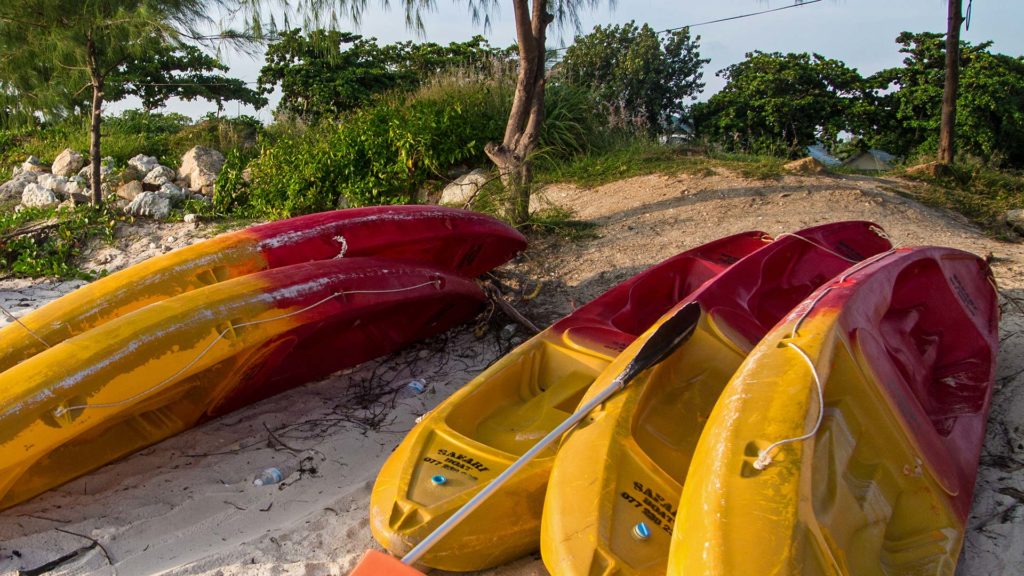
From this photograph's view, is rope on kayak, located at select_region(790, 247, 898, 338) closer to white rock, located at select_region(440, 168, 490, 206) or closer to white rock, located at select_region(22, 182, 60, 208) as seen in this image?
white rock, located at select_region(440, 168, 490, 206)

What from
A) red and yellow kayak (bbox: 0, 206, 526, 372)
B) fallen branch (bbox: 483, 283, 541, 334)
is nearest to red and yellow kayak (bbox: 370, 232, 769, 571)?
fallen branch (bbox: 483, 283, 541, 334)

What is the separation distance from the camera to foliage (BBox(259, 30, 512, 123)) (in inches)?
531

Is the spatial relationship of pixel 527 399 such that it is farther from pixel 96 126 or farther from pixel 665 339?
pixel 96 126

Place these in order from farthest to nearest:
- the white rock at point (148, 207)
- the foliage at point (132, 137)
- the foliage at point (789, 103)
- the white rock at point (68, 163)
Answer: the foliage at point (789, 103), the foliage at point (132, 137), the white rock at point (68, 163), the white rock at point (148, 207)

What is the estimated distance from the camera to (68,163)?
9.93 m

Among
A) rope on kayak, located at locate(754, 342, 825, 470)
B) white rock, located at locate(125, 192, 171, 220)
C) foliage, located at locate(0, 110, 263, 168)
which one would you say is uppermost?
foliage, located at locate(0, 110, 263, 168)

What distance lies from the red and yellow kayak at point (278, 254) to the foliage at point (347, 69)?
25.5ft

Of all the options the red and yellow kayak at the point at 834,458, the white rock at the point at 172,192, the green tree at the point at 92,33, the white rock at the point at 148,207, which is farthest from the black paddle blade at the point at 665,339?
the white rock at the point at 172,192

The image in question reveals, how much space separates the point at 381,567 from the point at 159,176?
27.3 feet

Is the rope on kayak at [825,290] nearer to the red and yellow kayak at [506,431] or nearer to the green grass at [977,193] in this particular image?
the red and yellow kayak at [506,431]

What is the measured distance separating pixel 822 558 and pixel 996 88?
16.1 metres

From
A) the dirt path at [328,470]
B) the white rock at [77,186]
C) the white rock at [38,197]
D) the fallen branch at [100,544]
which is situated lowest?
the fallen branch at [100,544]

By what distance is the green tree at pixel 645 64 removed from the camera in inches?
723

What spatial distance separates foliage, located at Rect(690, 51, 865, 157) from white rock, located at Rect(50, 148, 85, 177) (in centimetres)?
1274
